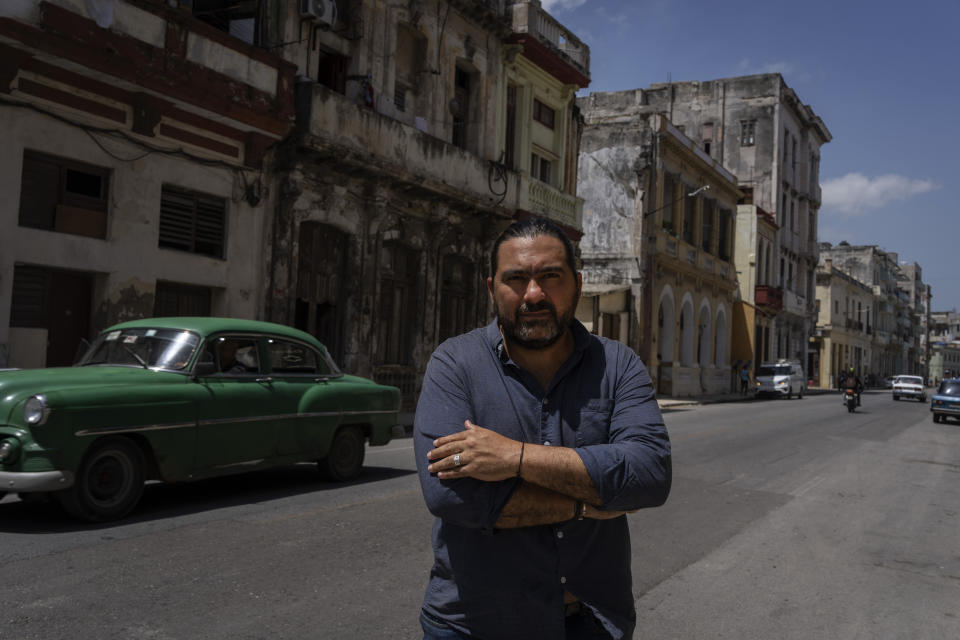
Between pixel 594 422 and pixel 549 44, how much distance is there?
23.2 meters

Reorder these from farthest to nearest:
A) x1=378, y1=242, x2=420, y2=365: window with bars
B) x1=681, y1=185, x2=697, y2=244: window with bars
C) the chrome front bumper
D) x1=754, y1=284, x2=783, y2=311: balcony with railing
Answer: x1=754, y1=284, x2=783, y2=311: balcony with railing, x1=681, y1=185, x2=697, y2=244: window with bars, x1=378, y1=242, x2=420, y2=365: window with bars, the chrome front bumper

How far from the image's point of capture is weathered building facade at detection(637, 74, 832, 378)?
167 feet

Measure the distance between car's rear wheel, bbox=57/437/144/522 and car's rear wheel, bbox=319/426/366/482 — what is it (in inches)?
97.1

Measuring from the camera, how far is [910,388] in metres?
43.5

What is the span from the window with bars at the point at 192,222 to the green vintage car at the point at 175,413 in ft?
19.7

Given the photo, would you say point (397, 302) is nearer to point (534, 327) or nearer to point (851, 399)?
point (851, 399)

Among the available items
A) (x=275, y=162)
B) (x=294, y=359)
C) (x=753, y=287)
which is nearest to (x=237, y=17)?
(x=275, y=162)

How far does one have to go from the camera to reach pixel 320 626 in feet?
14.5

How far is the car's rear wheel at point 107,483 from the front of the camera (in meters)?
6.54

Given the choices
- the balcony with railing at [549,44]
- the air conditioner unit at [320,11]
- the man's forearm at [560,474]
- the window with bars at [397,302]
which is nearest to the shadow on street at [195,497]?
the man's forearm at [560,474]

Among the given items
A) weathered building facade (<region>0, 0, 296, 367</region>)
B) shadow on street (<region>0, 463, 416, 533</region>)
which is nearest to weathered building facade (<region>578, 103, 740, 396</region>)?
weathered building facade (<region>0, 0, 296, 367</region>)

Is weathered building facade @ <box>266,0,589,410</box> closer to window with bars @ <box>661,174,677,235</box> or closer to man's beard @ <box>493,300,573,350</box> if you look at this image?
window with bars @ <box>661,174,677,235</box>

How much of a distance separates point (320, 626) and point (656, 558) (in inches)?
115

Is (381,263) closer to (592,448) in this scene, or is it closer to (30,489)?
(30,489)
